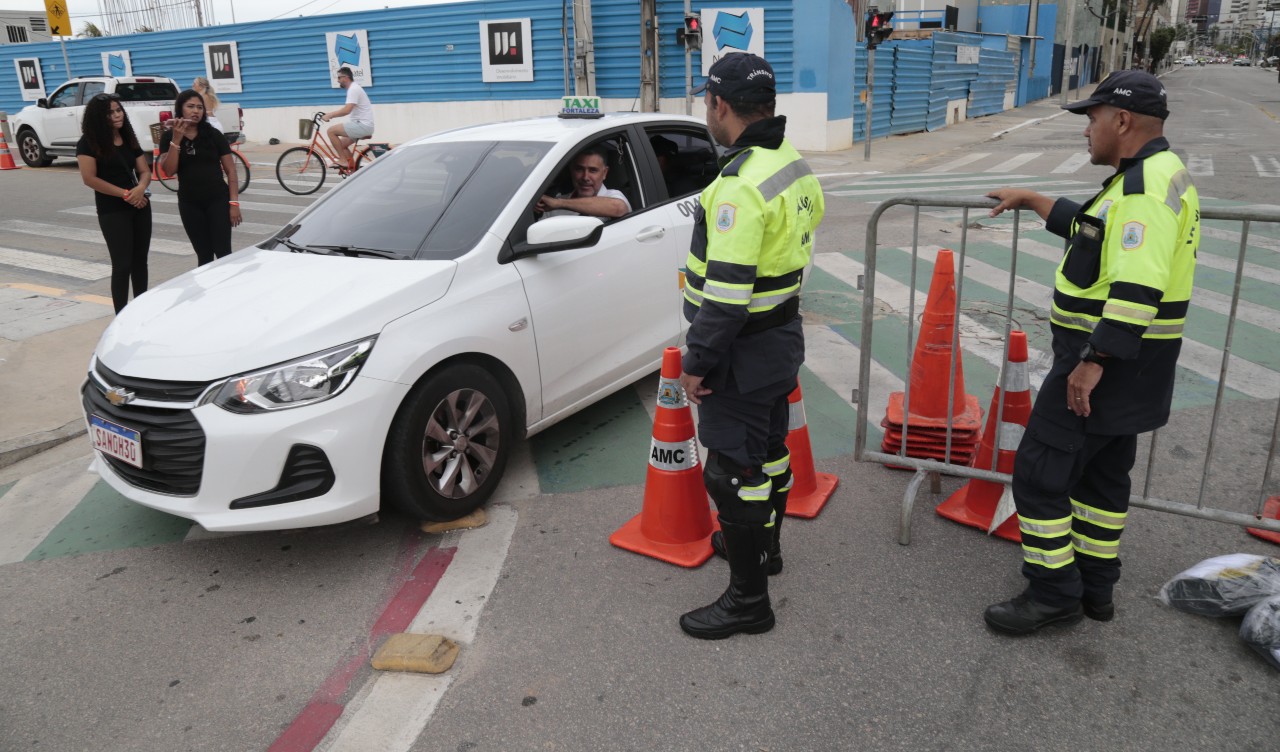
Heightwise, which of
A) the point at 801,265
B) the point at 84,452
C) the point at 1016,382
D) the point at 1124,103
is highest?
the point at 1124,103

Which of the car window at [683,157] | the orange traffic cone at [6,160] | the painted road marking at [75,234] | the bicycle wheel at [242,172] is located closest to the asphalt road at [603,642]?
the car window at [683,157]

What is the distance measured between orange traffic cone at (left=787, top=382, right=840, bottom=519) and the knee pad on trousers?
923 mm

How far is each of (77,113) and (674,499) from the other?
20.5 metres

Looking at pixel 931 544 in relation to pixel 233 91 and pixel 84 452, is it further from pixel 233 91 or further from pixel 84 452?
pixel 233 91

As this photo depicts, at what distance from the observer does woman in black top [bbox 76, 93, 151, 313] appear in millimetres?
6504

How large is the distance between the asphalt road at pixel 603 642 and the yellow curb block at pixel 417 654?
6 cm

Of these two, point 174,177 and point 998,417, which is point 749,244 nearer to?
point 998,417

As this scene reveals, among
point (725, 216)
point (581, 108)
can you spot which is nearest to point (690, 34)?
point (581, 108)

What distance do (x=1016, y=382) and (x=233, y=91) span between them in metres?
29.0

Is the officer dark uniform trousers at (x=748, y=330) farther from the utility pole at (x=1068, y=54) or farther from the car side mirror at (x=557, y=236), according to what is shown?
the utility pole at (x=1068, y=54)

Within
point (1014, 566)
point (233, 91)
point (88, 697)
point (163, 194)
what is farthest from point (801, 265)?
point (233, 91)

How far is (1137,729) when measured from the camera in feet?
9.09

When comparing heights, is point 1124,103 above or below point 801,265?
above

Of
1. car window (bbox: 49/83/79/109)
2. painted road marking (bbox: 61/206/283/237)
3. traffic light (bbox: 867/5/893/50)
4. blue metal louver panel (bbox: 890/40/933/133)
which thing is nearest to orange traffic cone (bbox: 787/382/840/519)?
painted road marking (bbox: 61/206/283/237)
